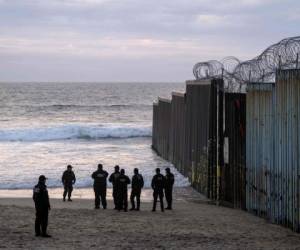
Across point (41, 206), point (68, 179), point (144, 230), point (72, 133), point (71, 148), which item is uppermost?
point (41, 206)

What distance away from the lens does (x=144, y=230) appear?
13.4 meters

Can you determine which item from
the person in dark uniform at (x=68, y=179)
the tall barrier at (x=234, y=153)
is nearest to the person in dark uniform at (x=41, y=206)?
the tall barrier at (x=234, y=153)

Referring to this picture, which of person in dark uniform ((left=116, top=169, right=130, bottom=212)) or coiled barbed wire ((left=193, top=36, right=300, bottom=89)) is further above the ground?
coiled barbed wire ((left=193, top=36, right=300, bottom=89))

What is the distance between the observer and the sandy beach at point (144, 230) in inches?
462

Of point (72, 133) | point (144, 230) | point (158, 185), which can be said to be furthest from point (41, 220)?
point (72, 133)

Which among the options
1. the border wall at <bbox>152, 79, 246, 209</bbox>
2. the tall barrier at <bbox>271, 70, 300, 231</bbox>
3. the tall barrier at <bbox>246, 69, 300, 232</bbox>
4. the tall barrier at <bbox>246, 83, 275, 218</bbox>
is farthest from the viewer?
the border wall at <bbox>152, 79, 246, 209</bbox>

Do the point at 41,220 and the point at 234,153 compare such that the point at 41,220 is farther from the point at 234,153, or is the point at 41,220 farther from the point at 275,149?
Answer: the point at 234,153

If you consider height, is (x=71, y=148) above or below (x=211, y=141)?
below

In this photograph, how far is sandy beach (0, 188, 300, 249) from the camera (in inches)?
462

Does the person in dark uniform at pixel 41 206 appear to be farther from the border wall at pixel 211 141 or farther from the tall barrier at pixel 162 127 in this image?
the tall barrier at pixel 162 127

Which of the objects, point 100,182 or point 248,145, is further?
point 100,182

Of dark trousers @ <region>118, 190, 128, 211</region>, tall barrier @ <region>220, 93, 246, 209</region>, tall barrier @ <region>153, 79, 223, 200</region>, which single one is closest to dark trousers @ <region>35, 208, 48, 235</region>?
dark trousers @ <region>118, 190, 128, 211</region>

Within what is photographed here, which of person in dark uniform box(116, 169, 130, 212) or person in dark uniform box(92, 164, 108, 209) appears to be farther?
person in dark uniform box(92, 164, 108, 209)

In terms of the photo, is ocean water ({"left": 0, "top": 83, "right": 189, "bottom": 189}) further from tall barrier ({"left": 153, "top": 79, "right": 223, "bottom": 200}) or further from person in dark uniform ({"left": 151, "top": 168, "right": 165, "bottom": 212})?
person in dark uniform ({"left": 151, "top": 168, "right": 165, "bottom": 212})
